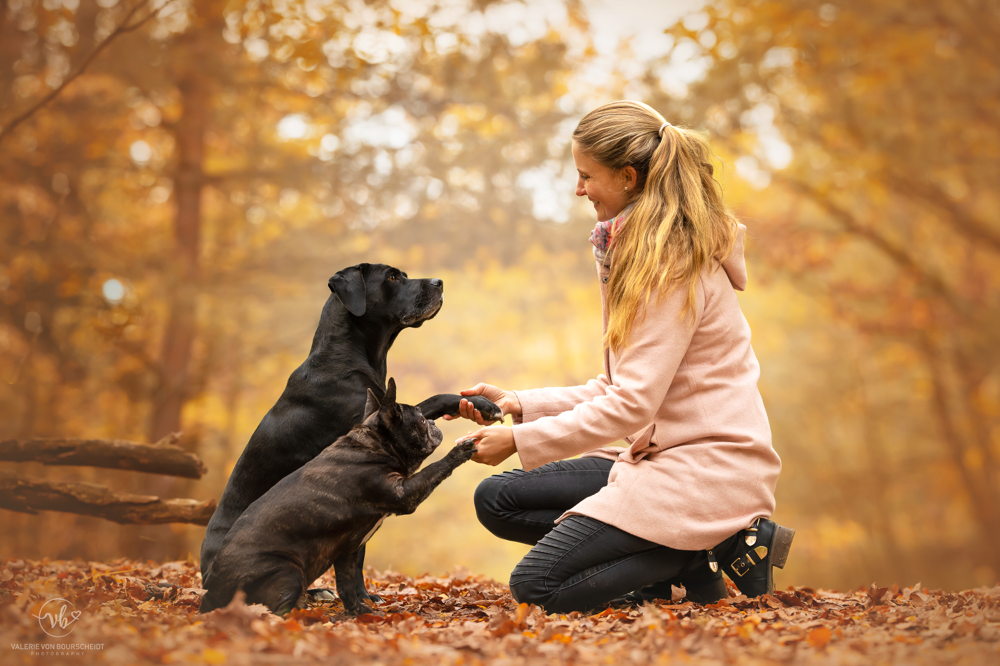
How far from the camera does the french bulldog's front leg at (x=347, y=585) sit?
11.5 feet

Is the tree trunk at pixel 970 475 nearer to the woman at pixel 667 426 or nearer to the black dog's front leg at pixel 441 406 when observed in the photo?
the woman at pixel 667 426

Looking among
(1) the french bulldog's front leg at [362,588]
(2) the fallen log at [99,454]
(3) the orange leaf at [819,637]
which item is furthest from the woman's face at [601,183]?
(2) the fallen log at [99,454]

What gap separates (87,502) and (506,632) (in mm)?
3769

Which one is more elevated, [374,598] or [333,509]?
[333,509]

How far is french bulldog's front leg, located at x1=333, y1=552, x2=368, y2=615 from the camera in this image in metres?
Answer: 3.52

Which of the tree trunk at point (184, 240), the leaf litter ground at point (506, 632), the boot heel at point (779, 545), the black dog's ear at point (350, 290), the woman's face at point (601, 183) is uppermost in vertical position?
the tree trunk at point (184, 240)

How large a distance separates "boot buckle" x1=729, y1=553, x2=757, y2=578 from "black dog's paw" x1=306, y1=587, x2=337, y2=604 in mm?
2312

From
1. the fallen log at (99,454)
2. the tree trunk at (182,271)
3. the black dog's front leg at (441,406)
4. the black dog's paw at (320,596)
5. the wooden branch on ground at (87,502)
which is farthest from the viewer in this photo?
the tree trunk at (182,271)

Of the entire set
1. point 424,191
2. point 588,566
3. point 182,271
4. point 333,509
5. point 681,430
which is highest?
point 424,191

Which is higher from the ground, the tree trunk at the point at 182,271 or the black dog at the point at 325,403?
the tree trunk at the point at 182,271

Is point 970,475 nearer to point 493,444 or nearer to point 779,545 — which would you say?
point 779,545

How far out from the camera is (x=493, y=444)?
3.32 meters

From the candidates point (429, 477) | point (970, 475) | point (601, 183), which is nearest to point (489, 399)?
point (429, 477)

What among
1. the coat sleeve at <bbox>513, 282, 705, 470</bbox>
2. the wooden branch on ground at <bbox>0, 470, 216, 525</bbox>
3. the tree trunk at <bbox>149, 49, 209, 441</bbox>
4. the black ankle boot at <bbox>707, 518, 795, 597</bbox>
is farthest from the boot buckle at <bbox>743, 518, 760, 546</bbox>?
the tree trunk at <bbox>149, 49, 209, 441</bbox>
